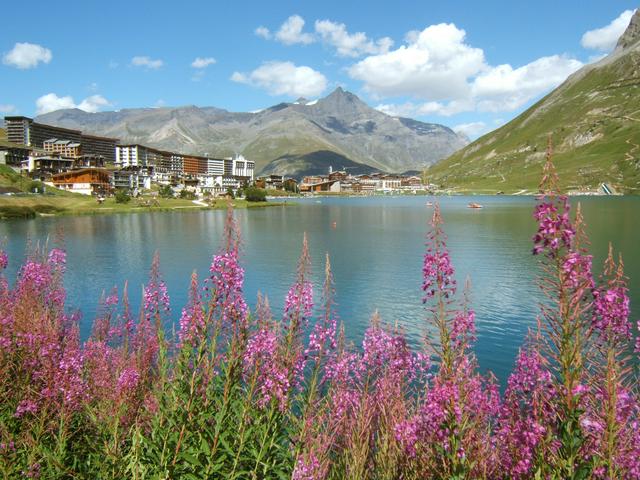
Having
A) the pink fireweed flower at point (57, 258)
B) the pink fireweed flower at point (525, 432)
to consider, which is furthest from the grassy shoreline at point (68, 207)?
the pink fireweed flower at point (525, 432)

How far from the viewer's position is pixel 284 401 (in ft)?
20.8

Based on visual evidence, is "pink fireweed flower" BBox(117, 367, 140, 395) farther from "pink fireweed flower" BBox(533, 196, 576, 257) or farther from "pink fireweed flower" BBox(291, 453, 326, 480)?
"pink fireweed flower" BBox(533, 196, 576, 257)

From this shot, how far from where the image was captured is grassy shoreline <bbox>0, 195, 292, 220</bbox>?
114 m

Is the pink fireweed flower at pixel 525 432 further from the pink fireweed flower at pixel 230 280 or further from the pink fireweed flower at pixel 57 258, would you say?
the pink fireweed flower at pixel 57 258

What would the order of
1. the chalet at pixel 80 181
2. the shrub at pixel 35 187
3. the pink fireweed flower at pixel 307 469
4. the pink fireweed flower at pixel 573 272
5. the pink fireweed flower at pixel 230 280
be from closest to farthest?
the pink fireweed flower at pixel 573 272 → the pink fireweed flower at pixel 307 469 → the pink fireweed flower at pixel 230 280 → the shrub at pixel 35 187 → the chalet at pixel 80 181

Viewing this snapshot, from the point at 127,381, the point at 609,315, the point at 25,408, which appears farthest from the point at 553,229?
the point at 25,408

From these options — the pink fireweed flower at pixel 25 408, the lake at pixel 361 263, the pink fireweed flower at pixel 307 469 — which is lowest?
the lake at pixel 361 263

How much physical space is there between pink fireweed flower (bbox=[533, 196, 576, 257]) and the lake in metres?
5.91

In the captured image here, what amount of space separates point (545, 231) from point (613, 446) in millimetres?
2470

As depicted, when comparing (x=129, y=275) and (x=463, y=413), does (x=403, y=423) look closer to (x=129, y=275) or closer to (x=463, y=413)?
(x=463, y=413)

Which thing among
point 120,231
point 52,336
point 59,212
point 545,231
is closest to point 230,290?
point 545,231

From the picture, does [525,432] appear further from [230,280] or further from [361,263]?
[361,263]

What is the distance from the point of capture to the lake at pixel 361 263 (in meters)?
33.9

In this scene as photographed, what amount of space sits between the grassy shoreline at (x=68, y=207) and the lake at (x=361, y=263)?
10692 millimetres
